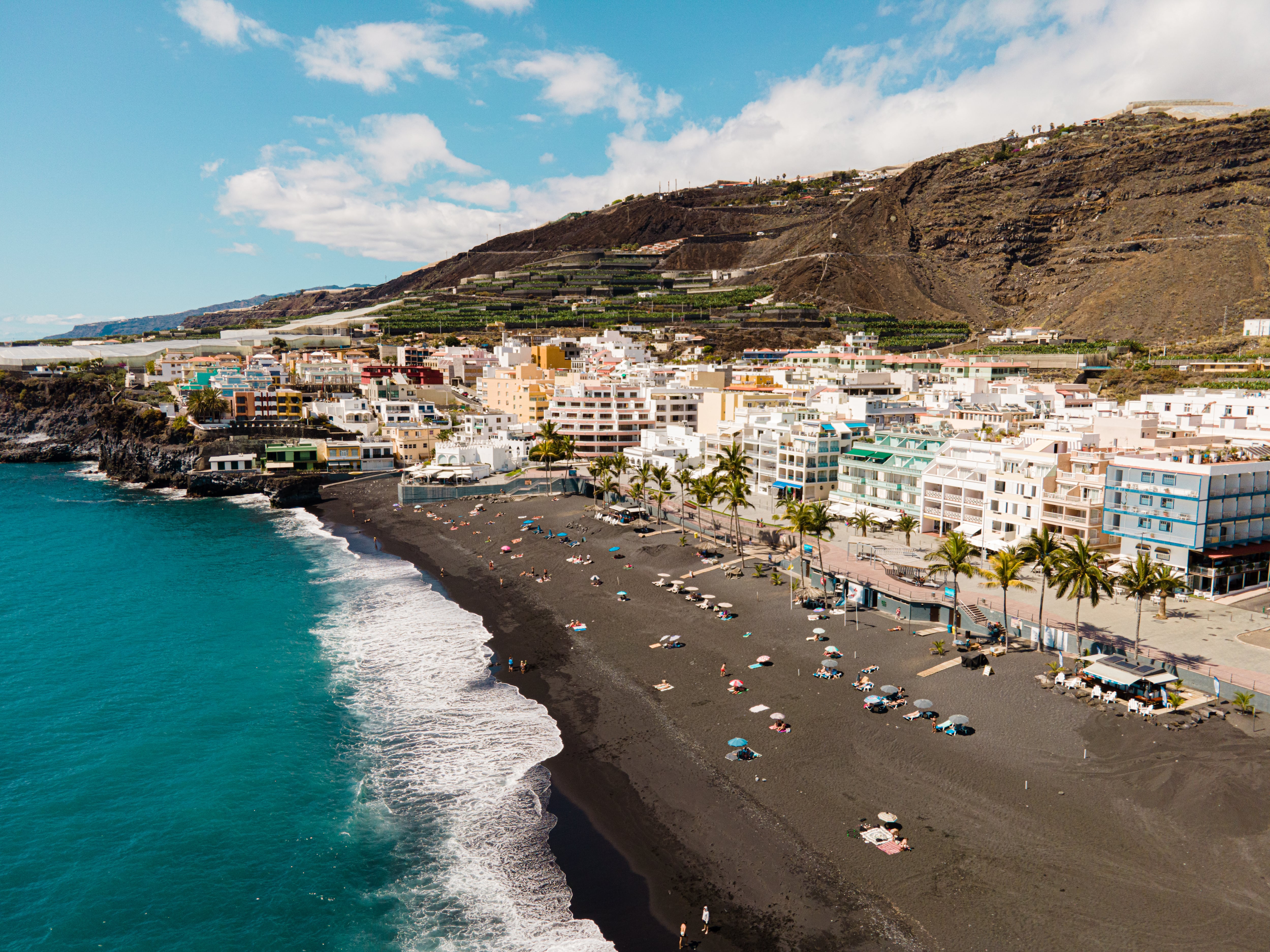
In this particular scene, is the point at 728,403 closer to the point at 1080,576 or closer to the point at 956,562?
the point at 956,562

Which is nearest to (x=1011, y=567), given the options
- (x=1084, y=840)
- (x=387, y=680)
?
(x=1084, y=840)

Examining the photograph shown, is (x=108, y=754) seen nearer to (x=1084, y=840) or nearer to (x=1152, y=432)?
(x=1084, y=840)

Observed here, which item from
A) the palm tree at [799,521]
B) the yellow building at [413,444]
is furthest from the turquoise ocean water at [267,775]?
the yellow building at [413,444]

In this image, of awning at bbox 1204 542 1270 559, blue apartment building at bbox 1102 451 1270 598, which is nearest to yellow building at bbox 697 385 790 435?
blue apartment building at bbox 1102 451 1270 598

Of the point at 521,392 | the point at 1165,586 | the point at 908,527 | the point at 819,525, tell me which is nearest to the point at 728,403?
the point at 908,527

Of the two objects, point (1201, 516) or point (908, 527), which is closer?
point (1201, 516)

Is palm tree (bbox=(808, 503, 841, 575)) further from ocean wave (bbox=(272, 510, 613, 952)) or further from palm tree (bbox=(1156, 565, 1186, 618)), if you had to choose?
ocean wave (bbox=(272, 510, 613, 952))

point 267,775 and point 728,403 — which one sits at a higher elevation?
point 728,403
